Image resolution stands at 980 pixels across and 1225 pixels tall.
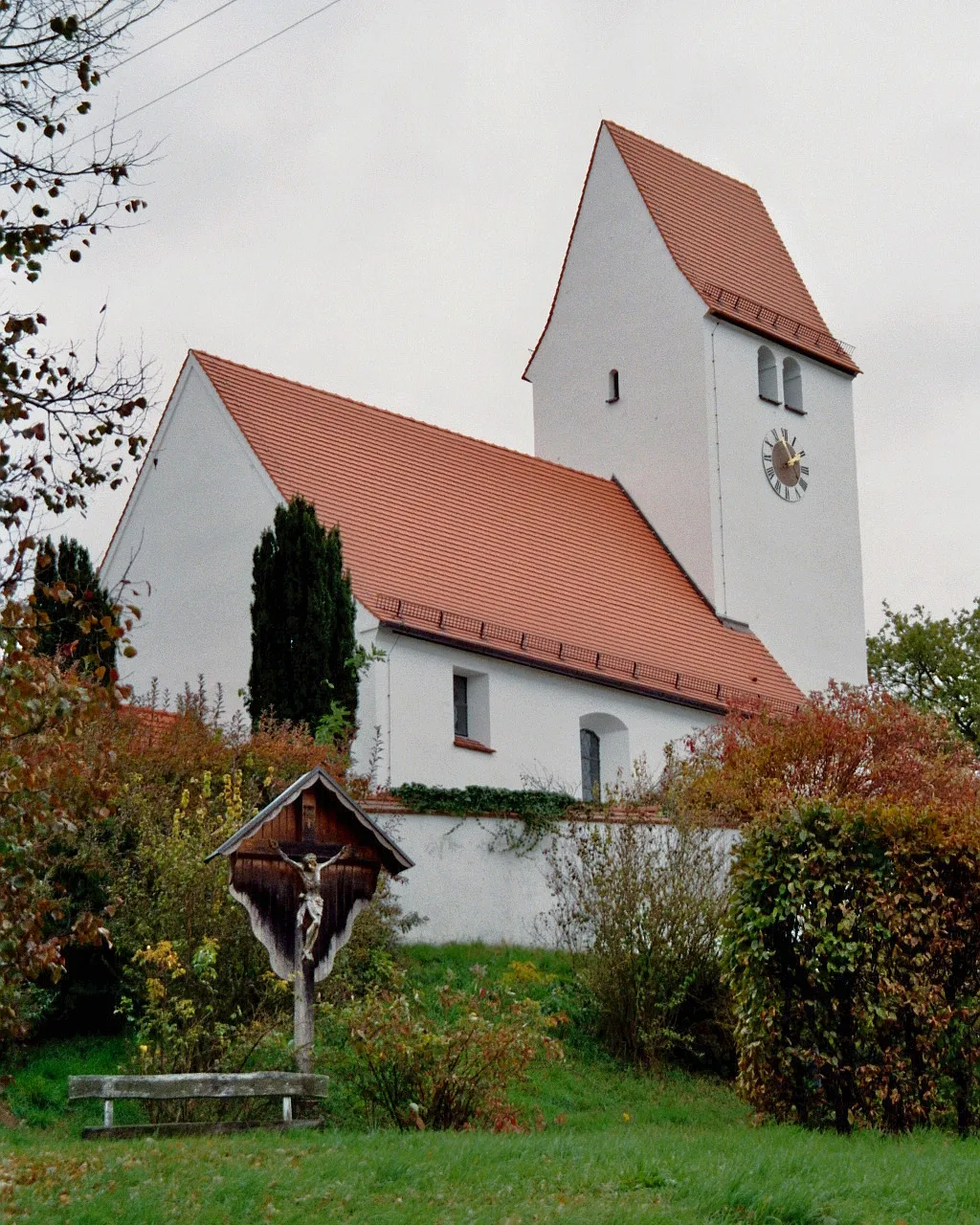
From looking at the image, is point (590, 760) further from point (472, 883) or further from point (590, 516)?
point (472, 883)

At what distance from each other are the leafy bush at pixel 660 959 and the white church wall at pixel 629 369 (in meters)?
16.9

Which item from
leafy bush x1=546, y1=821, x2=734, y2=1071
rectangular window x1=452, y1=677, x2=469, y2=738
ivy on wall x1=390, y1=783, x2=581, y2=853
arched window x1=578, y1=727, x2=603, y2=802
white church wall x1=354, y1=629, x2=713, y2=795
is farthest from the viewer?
arched window x1=578, y1=727, x2=603, y2=802

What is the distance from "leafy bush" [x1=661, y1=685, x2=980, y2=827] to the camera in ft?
73.7

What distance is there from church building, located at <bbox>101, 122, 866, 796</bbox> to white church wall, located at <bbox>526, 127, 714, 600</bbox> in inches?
2.0

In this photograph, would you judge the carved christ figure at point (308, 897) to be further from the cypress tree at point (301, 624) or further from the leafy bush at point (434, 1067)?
the cypress tree at point (301, 624)

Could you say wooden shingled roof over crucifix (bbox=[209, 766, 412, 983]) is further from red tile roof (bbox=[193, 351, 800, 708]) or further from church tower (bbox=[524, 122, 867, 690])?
church tower (bbox=[524, 122, 867, 690])

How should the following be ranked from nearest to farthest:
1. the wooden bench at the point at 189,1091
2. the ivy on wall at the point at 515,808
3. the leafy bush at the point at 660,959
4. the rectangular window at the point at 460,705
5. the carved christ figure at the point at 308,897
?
the wooden bench at the point at 189,1091 < the carved christ figure at the point at 308,897 < the leafy bush at the point at 660,959 < the ivy on wall at the point at 515,808 < the rectangular window at the point at 460,705

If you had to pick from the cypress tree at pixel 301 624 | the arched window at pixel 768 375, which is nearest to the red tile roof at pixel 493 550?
the cypress tree at pixel 301 624

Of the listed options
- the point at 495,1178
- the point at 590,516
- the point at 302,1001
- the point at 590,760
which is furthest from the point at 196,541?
the point at 495,1178

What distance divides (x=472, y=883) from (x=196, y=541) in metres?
8.98

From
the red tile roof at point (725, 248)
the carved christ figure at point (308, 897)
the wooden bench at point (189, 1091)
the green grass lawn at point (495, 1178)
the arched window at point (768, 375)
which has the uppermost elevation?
the red tile roof at point (725, 248)

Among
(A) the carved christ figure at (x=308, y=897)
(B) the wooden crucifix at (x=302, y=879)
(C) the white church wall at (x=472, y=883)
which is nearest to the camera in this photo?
(B) the wooden crucifix at (x=302, y=879)

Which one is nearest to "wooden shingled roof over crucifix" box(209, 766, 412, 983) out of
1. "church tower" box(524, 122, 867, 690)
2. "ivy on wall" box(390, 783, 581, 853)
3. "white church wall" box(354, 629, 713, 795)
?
"ivy on wall" box(390, 783, 581, 853)

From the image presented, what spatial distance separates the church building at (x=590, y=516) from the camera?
88.4ft
